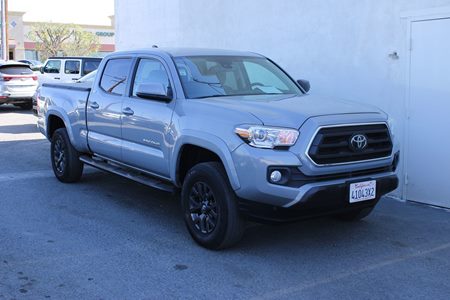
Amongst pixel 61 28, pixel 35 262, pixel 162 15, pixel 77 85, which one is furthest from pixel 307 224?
pixel 61 28

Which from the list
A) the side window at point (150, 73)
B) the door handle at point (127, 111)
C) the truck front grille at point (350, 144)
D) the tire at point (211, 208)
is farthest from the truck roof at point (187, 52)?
the truck front grille at point (350, 144)

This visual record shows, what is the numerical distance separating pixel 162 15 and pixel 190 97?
25.9 ft

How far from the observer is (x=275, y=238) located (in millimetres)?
5562

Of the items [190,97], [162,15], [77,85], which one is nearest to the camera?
[190,97]

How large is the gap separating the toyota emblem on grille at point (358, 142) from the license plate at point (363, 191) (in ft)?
1.00

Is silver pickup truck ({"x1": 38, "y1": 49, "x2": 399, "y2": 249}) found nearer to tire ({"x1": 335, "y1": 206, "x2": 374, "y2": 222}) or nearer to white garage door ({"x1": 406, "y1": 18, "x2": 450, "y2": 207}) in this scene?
tire ({"x1": 335, "y1": 206, "x2": 374, "y2": 222})

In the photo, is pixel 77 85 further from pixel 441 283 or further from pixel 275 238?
pixel 441 283

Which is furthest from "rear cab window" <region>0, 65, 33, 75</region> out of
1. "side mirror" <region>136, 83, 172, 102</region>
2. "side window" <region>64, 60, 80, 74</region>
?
"side mirror" <region>136, 83, 172, 102</region>

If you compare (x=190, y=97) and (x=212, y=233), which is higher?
(x=190, y=97)

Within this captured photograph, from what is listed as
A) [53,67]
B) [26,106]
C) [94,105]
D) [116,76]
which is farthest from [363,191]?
[26,106]

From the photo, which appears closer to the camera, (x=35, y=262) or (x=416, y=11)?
(x=35, y=262)

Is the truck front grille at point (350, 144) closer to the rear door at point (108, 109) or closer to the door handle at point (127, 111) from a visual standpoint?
the door handle at point (127, 111)

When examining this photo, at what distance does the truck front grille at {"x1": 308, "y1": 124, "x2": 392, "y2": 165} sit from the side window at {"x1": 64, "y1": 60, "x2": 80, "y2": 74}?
13.7 metres

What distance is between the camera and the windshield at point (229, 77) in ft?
18.6
